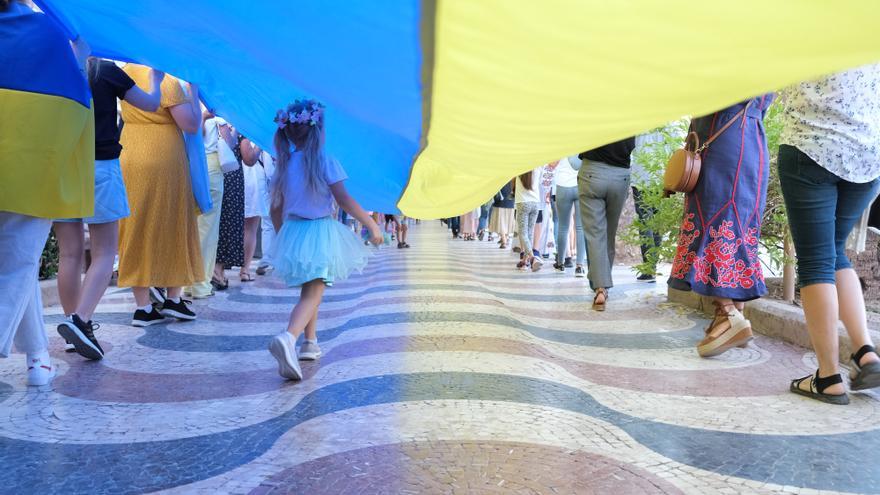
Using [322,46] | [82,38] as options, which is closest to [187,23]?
[322,46]

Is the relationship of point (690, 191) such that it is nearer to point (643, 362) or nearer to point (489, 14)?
point (643, 362)

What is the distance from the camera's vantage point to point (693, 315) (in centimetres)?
590

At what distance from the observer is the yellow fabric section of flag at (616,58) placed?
52.0 inches

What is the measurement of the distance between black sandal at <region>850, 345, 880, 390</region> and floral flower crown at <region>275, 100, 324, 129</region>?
283 centimetres

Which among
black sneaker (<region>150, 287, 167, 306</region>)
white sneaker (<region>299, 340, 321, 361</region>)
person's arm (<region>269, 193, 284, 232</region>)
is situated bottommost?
white sneaker (<region>299, 340, 321, 361</region>)

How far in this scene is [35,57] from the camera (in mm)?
2889

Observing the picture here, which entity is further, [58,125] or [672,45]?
[58,125]

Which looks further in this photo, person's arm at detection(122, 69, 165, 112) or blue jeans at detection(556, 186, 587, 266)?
blue jeans at detection(556, 186, 587, 266)

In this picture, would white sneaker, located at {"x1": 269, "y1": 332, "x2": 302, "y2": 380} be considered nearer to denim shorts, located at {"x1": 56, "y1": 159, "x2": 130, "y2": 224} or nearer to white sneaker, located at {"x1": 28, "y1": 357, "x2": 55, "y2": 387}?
white sneaker, located at {"x1": 28, "y1": 357, "x2": 55, "y2": 387}

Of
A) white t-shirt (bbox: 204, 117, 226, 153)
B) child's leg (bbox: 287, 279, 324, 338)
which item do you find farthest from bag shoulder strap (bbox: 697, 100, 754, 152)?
white t-shirt (bbox: 204, 117, 226, 153)

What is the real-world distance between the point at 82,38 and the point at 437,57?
237cm

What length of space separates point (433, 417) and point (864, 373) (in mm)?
1997

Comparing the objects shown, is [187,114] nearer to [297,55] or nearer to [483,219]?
[297,55]

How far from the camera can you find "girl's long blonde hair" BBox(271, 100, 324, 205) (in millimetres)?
3660
